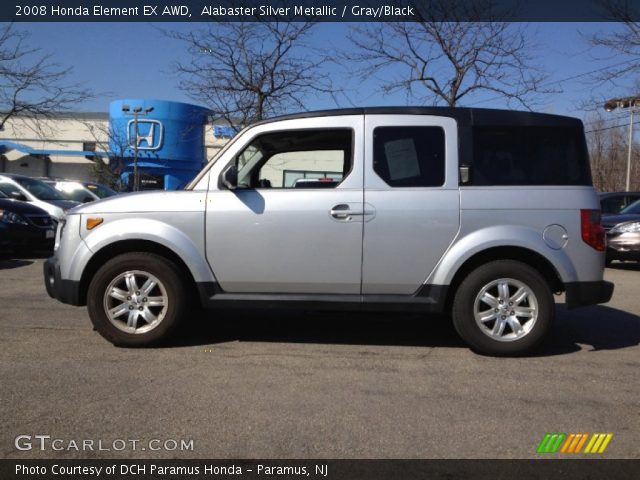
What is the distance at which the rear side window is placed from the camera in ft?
15.2

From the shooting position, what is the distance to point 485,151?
15.4 feet

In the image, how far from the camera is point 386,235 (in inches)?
180

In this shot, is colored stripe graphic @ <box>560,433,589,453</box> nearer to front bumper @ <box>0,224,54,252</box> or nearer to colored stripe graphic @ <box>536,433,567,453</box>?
colored stripe graphic @ <box>536,433,567,453</box>

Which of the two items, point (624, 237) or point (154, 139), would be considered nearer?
point (624, 237)

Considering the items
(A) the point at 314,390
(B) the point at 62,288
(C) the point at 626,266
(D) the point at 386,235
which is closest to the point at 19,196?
(B) the point at 62,288

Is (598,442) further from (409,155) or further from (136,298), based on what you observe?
(136,298)

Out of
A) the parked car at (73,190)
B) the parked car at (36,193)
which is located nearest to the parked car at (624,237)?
the parked car at (36,193)

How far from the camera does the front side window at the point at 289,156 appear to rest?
4.80 m

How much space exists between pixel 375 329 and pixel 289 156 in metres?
1.91

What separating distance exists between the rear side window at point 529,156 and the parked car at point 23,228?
8595 millimetres

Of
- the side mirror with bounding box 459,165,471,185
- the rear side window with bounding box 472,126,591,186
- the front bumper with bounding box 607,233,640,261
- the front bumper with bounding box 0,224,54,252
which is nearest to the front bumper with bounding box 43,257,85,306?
the side mirror with bounding box 459,165,471,185
